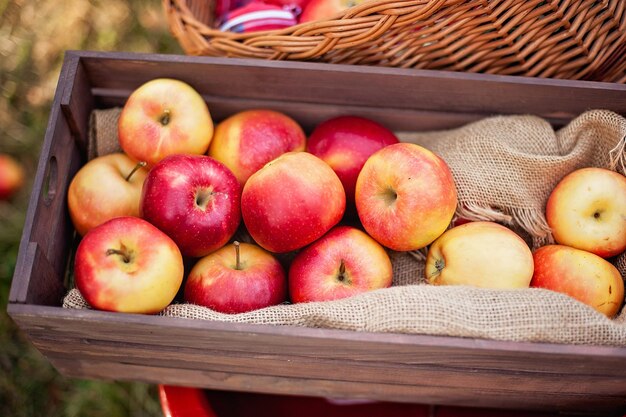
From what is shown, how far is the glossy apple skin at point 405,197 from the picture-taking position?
1.17 metres

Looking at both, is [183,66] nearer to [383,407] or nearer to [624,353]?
[383,407]

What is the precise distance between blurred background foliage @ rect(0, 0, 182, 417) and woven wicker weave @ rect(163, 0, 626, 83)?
0.92m

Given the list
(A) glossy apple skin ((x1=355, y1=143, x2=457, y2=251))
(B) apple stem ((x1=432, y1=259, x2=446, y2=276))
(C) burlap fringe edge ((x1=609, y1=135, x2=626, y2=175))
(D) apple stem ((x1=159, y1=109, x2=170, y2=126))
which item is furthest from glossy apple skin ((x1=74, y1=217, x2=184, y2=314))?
(C) burlap fringe edge ((x1=609, y1=135, x2=626, y2=175))

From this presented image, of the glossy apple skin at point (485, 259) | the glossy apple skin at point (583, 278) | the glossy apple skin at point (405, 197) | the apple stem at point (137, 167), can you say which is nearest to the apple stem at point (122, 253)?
the apple stem at point (137, 167)

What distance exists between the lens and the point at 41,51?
218 centimetres

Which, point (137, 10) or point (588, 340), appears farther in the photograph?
point (137, 10)

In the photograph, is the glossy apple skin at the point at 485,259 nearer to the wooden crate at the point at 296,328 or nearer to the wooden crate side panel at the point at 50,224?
the wooden crate at the point at 296,328

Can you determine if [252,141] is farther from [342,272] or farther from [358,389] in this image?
[358,389]

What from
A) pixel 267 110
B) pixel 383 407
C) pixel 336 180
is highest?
pixel 267 110

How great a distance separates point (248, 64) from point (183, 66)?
5.7 inches

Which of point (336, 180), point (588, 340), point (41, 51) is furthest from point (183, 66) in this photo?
point (41, 51)

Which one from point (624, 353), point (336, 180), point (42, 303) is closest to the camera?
point (624, 353)

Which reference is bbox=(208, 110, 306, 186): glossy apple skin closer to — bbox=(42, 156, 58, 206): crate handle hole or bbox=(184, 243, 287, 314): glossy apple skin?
bbox=(184, 243, 287, 314): glossy apple skin

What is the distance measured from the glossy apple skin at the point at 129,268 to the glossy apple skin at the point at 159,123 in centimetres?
22
